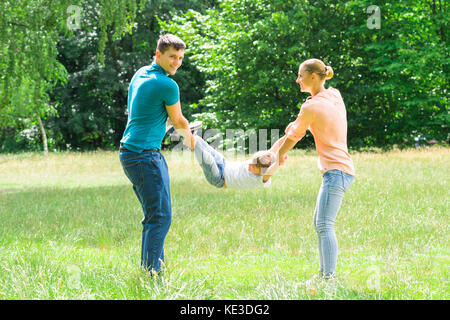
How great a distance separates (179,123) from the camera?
13.5 feet

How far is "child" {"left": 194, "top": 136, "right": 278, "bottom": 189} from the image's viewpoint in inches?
168

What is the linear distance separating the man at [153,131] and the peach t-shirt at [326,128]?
0.94 meters

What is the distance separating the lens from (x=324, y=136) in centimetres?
419

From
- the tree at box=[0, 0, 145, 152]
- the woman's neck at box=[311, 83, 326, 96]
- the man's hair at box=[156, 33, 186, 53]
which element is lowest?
the woman's neck at box=[311, 83, 326, 96]

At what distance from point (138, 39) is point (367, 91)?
16.4 m

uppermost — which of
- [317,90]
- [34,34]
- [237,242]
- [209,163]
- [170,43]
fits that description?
[34,34]

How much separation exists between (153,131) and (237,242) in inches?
110

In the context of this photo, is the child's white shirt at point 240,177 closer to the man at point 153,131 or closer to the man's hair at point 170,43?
the man at point 153,131

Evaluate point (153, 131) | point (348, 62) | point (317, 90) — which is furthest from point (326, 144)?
point (348, 62)

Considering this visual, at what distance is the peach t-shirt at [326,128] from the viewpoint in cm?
416

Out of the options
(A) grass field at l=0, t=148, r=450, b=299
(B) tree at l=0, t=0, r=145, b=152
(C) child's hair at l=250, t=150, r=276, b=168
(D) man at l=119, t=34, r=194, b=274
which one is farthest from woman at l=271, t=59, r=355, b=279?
(B) tree at l=0, t=0, r=145, b=152

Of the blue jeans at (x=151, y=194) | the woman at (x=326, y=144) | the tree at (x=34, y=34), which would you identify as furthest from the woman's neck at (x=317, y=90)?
the tree at (x=34, y=34)

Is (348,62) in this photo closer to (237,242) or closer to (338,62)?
(338,62)

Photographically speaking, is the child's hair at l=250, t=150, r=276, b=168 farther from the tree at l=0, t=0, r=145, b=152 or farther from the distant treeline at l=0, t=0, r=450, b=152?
the distant treeline at l=0, t=0, r=450, b=152
